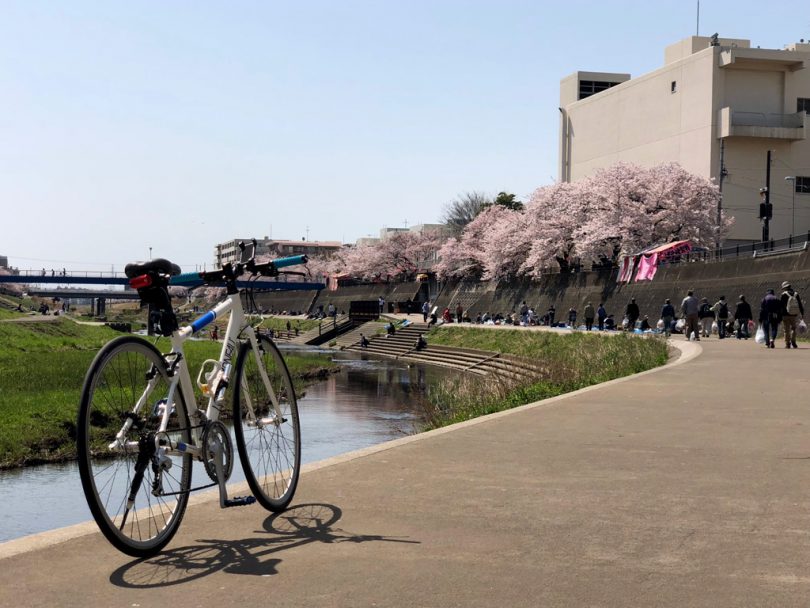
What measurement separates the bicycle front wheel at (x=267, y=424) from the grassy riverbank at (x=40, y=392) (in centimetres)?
74

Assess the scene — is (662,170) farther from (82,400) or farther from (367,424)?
(82,400)

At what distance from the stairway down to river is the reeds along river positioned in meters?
2.05

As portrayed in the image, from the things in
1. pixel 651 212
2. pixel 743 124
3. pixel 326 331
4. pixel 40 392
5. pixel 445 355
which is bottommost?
pixel 445 355

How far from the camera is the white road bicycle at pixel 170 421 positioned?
4602 millimetres

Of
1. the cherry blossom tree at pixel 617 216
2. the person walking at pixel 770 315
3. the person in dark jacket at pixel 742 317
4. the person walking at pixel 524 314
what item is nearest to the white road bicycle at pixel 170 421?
the person walking at pixel 770 315

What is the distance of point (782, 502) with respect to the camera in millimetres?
6004

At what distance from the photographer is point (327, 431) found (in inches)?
775

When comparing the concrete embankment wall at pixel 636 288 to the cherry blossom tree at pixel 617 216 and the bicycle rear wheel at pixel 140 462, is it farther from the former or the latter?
the bicycle rear wheel at pixel 140 462

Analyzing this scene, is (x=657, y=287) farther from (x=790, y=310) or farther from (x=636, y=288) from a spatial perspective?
(x=790, y=310)

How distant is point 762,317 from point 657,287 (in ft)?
67.6

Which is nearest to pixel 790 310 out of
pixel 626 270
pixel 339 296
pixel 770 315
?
pixel 770 315

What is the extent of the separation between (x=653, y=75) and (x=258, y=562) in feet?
228

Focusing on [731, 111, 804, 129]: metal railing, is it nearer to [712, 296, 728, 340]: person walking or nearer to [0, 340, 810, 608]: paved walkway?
[712, 296, 728, 340]: person walking

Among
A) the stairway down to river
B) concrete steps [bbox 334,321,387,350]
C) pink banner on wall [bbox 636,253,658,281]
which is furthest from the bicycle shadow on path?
concrete steps [bbox 334,321,387,350]
